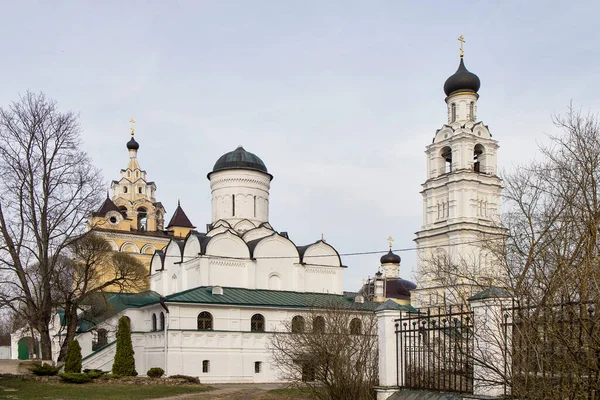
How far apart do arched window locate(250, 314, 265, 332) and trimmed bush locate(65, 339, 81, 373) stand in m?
7.25

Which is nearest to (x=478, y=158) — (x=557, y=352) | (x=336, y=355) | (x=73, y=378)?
(x=73, y=378)

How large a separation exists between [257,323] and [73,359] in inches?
304

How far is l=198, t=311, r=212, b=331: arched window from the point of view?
27.4 meters

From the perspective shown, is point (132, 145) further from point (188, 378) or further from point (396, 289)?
point (188, 378)

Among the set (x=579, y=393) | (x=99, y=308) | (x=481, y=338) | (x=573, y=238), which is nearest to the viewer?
(x=579, y=393)

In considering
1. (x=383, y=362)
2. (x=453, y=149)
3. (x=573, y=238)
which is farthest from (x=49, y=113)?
(x=453, y=149)

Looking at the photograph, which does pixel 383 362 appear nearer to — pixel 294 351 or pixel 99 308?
pixel 294 351

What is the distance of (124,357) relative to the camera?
25688 mm

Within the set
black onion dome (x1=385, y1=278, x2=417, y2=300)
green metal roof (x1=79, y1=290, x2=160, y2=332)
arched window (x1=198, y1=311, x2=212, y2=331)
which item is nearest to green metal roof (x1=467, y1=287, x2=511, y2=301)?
arched window (x1=198, y1=311, x2=212, y2=331)

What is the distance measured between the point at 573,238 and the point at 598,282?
11.6 ft

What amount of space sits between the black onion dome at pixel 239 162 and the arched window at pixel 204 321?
10.6m

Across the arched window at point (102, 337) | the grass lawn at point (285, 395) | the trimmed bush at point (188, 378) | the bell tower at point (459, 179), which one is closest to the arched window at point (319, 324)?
the grass lawn at point (285, 395)

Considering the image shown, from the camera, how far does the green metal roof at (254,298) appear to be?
27.4 metres

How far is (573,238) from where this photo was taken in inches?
419
